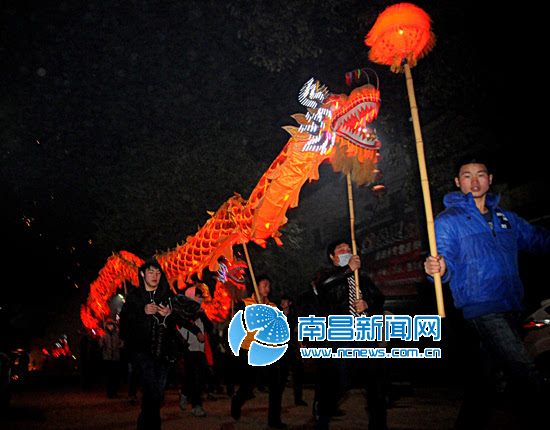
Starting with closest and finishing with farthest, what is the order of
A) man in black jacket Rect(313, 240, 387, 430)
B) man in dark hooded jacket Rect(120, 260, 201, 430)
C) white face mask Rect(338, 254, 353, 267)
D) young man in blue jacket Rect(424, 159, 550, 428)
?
young man in blue jacket Rect(424, 159, 550, 428) < man in black jacket Rect(313, 240, 387, 430) < man in dark hooded jacket Rect(120, 260, 201, 430) < white face mask Rect(338, 254, 353, 267)

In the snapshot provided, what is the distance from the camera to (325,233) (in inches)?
666

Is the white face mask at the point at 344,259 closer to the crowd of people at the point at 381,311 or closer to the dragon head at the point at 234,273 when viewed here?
the crowd of people at the point at 381,311

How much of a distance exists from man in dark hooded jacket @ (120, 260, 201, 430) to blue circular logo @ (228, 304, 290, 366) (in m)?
1.53

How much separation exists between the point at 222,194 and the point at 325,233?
4.72 metres

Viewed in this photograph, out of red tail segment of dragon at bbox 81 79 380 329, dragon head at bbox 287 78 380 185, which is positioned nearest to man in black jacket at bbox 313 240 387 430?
dragon head at bbox 287 78 380 185

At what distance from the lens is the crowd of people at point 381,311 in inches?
118

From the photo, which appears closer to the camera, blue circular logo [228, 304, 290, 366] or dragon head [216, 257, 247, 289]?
blue circular logo [228, 304, 290, 366]

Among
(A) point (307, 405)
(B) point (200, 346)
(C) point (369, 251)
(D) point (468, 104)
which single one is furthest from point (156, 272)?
(C) point (369, 251)

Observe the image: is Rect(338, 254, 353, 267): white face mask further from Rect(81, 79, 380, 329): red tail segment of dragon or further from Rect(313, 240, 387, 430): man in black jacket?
Rect(81, 79, 380, 329): red tail segment of dragon

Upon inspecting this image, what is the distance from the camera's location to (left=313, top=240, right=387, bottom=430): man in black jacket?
166 inches

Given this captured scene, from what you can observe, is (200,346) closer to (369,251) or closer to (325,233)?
(369,251)

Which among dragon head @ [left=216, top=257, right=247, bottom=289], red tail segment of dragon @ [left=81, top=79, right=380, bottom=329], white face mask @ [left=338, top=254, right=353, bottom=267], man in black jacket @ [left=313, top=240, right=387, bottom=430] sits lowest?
man in black jacket @ [left=313, top=240, right=387, bottom=430]

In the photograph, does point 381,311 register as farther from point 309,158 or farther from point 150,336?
point 150,336

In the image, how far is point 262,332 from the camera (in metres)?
6.80
